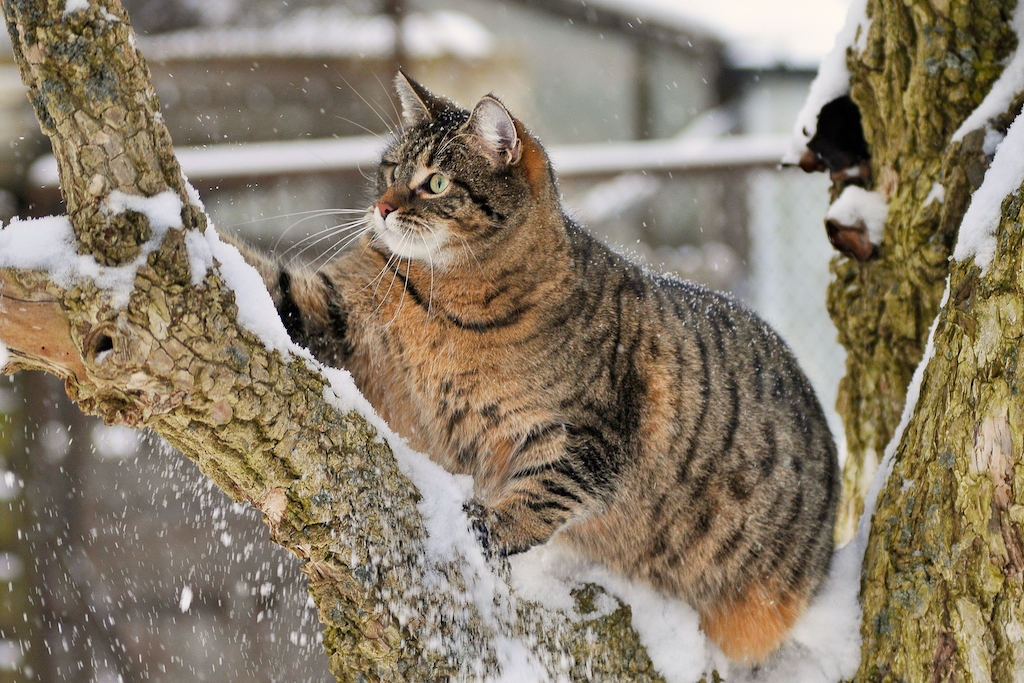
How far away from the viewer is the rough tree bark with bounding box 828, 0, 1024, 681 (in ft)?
4.79

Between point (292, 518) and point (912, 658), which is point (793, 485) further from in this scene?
point (292, 518)

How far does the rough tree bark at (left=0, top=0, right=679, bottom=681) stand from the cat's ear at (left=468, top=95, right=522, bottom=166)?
853 millimetres

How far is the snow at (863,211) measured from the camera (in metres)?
2.31

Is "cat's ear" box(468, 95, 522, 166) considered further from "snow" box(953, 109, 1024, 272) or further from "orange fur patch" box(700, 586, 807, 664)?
"orange fur patch" box(700, 586, 807, 664)

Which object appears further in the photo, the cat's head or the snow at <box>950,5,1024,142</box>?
the cat's head

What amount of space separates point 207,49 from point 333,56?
2.67ft

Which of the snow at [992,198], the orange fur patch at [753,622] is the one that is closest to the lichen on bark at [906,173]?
the snow at [992,198]

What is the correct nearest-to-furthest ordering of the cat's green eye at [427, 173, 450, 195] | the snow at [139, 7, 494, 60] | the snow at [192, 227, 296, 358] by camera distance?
the snow at [192, 227, 296, 358] → the cat's green eye at [427, 173, 450, 195] → the snow at [139, 7, 494, 60]

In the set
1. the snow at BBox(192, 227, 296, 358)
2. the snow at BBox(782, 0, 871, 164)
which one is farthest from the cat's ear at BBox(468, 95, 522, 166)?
the snow at BBox(782, 0, 871, 164)

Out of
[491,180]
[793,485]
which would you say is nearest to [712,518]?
[793,485]

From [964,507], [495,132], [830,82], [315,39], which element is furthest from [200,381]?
[315,39]

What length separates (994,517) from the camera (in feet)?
4.78

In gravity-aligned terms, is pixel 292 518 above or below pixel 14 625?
above

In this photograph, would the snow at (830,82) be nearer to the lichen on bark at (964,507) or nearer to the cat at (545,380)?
the cat at (545,380)
